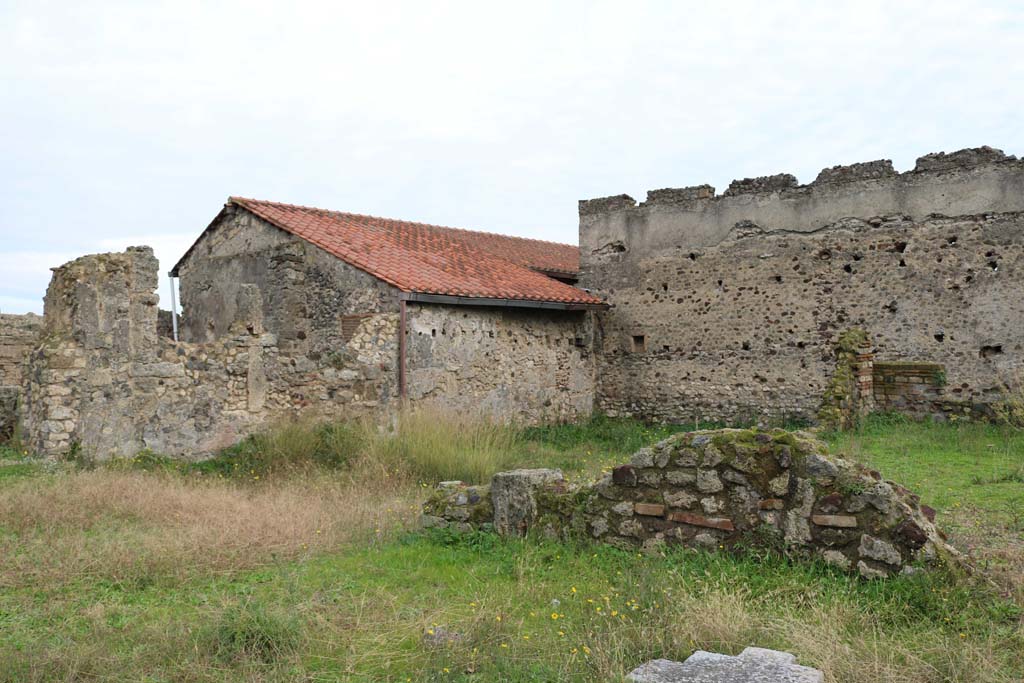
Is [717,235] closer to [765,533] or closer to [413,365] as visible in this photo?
[413,365]

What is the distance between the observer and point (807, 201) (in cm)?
1352

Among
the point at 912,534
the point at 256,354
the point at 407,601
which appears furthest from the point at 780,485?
the point at 256,354

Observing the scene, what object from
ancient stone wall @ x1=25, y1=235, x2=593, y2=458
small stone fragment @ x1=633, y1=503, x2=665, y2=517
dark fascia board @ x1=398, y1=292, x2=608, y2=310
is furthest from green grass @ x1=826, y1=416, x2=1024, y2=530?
ancient stone wall @ x1=25, y1=235, x2=593, y2=458

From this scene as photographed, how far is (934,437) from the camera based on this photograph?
10961 millimetres

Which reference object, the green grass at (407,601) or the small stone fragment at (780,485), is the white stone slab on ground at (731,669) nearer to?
the green grass at (407,601)

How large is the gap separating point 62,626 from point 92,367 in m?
5.58

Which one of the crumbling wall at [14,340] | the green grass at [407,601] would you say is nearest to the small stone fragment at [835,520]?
the green grass at [407,601]

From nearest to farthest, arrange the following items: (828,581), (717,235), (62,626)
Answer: (62,626) → (828,581) → (717,235)

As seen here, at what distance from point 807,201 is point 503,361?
5.93 m

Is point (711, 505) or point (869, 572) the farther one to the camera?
point (711, 505)

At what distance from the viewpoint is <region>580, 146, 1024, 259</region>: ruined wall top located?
11992 millimetres

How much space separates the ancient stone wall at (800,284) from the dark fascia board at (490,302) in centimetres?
134

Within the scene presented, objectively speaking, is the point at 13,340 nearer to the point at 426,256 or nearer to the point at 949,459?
the point at 426,256

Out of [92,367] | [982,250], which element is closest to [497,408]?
[92,367]
